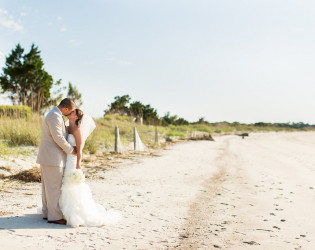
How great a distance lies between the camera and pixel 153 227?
4.09 m

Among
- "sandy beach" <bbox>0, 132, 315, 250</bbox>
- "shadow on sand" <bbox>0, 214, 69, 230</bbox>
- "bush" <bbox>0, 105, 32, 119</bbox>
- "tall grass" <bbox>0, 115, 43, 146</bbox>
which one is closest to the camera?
"sandy beach" <bbox>0, 132, 315, 250</bbox>

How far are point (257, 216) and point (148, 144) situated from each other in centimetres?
1209

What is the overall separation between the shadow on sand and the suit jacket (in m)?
0.76

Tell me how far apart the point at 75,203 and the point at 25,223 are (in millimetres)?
677

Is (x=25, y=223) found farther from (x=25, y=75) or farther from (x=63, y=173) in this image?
(x=25, y=75)

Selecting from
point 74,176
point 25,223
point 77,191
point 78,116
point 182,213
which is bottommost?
point 182,213

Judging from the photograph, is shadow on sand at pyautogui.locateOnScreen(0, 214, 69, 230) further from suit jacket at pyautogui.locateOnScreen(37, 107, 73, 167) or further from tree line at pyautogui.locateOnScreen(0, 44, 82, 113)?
tree line at pyautogui.locateOnScreen(0, 44, 82, 113)

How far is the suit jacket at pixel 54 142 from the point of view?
374 centimetres

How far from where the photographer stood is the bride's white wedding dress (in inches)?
149

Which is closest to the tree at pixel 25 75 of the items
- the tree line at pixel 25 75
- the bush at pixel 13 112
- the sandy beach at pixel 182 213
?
the tree line at pixel 25 75

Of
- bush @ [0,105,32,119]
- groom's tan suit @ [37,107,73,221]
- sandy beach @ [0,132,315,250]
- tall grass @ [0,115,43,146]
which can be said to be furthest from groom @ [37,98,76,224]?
bush @ [0,105,32,119]

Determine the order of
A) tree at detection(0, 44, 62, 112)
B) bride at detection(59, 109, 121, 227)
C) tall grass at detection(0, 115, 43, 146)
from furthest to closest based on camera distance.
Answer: tree at detection(0, 44, 62, 112) < tall grass at detection(0, 115, 43, 146) < bride at detection(59, 109, 121, 227)

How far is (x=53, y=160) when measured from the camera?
3.80m

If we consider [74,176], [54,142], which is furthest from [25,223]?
[54,142]
